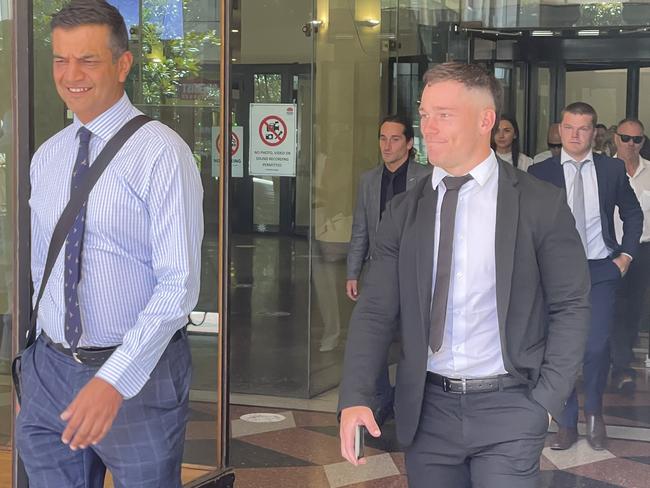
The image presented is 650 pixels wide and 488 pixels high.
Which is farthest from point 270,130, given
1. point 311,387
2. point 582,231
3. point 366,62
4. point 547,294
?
point 547,294

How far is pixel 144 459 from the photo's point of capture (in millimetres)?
2830

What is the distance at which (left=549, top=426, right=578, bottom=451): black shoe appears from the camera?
6375 millimetres

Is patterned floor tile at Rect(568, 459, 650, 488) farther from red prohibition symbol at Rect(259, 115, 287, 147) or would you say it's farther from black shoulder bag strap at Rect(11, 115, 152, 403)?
black shoulder bag strap at Rect(11, 115, 152, 403)

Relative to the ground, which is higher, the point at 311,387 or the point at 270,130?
the point at 270,130

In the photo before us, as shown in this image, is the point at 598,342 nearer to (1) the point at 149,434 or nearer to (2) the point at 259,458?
(2) the point at 259,458

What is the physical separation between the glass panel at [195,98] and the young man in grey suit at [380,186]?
90.8 inches

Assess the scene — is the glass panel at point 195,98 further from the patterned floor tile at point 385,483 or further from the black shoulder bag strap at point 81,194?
the black shoulder bag strap at point 81,194

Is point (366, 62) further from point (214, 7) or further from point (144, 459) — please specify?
point (144, 459)

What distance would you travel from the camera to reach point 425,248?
2951 millimetres

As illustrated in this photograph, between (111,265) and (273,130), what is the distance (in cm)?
483

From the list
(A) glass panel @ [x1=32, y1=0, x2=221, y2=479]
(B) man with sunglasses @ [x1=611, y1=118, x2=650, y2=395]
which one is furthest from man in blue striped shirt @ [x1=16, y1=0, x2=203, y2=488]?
(B) man with sunglasses @ [x1=611, y1=118, x2=650, y2=395]

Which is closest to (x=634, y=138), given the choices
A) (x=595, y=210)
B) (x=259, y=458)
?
(x=595, y=210)

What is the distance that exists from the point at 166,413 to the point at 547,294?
1031 mm

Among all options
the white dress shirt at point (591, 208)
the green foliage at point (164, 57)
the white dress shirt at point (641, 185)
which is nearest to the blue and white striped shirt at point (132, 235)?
the green foliage at point (164, 57)
